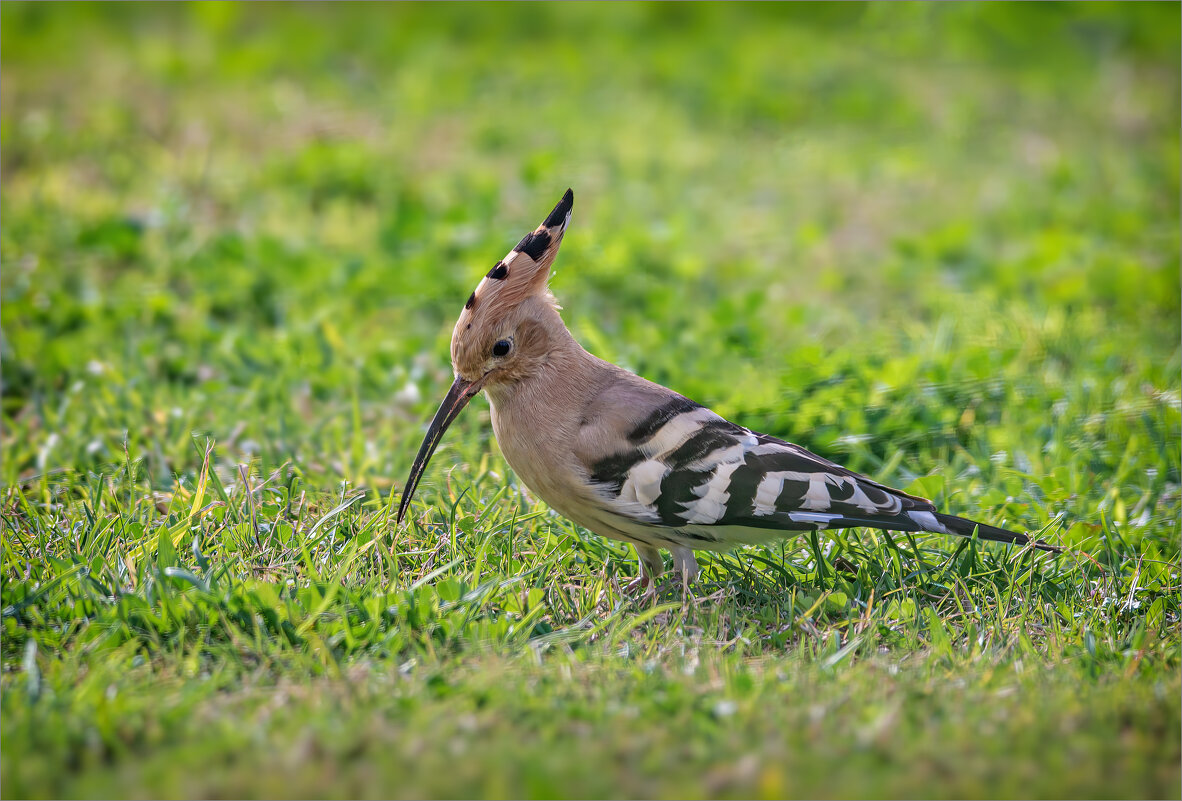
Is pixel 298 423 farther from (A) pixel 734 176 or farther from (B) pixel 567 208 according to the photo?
(A) pixel 734 176

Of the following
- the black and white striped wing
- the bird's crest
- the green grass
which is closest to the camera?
the green grass

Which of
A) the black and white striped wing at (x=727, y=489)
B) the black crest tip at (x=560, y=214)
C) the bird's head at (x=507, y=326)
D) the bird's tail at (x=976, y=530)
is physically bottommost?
the bird's tail at (x=976, y=530)

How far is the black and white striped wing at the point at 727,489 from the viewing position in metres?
2.83

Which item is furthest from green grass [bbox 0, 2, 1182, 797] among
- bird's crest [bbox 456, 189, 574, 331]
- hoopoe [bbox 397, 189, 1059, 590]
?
bird's crest [bbox 456, 189, 574, 331]

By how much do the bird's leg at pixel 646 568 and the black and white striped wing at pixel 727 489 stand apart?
222 millimetres

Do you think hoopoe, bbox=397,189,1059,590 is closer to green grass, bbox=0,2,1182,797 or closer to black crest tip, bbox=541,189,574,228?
black crest tip, bbox=541,189,574,228

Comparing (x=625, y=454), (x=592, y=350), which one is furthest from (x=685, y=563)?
(x=592, y=350)

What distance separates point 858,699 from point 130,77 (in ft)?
22.5

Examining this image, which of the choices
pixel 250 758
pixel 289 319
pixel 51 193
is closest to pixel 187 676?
pixel 250 758

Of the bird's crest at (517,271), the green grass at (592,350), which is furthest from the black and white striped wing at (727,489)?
the bird's crest at (517,271)

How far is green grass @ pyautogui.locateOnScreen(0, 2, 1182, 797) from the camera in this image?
222 centimetres

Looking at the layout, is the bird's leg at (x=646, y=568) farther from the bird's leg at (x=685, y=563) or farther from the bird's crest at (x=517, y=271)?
the bird's crest at (x=517, y=271)

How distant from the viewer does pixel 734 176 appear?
704 centimetres

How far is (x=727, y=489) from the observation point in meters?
2.86
